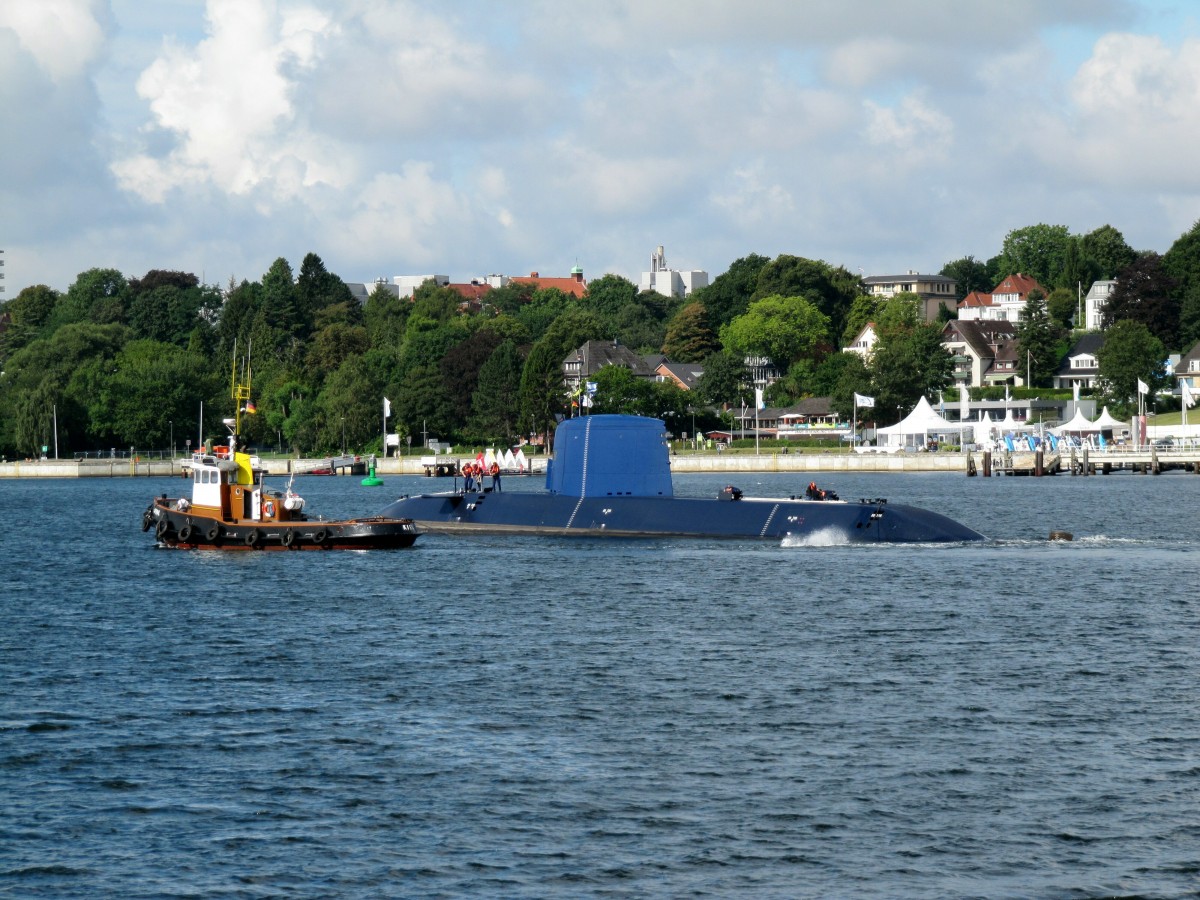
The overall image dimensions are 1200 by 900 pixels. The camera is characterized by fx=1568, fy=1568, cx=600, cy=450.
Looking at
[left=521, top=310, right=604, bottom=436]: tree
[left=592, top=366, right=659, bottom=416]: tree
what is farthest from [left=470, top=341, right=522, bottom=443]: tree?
[left=592, top=366, right=659, bottom=416]: tree

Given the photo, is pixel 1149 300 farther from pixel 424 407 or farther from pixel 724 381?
pixel 424 407

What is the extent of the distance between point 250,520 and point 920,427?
96502 millimetres

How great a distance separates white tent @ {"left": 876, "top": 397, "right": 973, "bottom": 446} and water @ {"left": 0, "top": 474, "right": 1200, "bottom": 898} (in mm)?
92847

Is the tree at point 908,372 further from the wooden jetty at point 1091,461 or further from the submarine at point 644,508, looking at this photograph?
the submarine at point 644,508

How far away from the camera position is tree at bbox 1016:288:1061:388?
19000 centimetres

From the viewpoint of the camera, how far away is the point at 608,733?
87.2ft

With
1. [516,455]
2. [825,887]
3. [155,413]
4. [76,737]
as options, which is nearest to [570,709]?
[76,737]

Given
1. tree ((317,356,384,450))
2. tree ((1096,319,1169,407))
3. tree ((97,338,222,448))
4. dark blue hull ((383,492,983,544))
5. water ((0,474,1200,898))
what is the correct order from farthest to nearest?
tree ((317,356,384,450)) < tree ((97,338,222,448)) < tree ((1096,319,1169,407)) < dark blue hull ((383,492,983,544)) < water ((0,474,1200,898))

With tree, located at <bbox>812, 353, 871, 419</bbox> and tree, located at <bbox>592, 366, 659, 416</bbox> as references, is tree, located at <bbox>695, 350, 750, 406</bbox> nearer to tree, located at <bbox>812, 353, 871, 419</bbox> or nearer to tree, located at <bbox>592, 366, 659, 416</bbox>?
tree, located at <bbox>812, 353, 871, 419</bbox>

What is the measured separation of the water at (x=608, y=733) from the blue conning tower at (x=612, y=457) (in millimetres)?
10691

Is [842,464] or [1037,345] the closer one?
[842,464]

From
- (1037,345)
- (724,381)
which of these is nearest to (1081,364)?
(1037,345)

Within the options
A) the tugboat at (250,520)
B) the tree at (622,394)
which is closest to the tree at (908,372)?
the tree at (622,394)

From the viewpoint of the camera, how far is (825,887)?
18641mm
